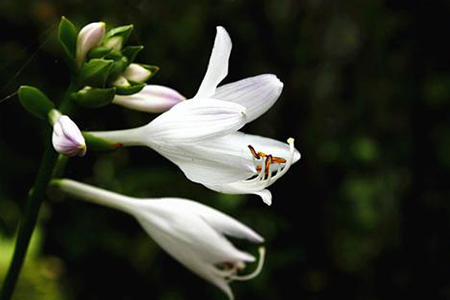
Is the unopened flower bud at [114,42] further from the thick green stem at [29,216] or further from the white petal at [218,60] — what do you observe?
the white petal at [218,60]

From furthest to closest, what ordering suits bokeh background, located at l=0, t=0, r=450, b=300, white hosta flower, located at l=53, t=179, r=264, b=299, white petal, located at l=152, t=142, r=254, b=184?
bokeh background, located at l=0, t=0, r=450, b=300
white hosta flower, located at l=53, t=179, r=264, b=299
white petal, located at l=152, t=142, r=254, b=184

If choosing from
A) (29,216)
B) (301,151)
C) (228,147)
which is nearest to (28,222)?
(29,216)

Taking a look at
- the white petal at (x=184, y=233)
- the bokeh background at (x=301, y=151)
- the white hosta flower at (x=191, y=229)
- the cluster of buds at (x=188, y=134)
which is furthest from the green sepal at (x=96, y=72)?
the bokeh background at (x=301, y=151)

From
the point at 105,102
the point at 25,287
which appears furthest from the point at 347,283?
the point at 105,102

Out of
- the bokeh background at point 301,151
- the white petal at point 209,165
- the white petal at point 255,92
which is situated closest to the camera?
the white petal at point 209,165

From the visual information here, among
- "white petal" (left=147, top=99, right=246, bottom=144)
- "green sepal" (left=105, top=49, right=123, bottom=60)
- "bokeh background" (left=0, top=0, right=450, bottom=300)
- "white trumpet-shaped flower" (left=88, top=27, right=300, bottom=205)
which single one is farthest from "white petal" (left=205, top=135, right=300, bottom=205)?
"bokeh background" (left=0, top=0, right=450, bottom=300)

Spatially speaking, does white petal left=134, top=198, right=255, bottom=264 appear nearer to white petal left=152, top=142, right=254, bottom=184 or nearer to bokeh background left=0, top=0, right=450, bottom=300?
white petal left=152, top=142, right=254, bottom=184

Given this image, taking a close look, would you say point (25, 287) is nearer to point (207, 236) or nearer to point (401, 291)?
point (207, 236)
